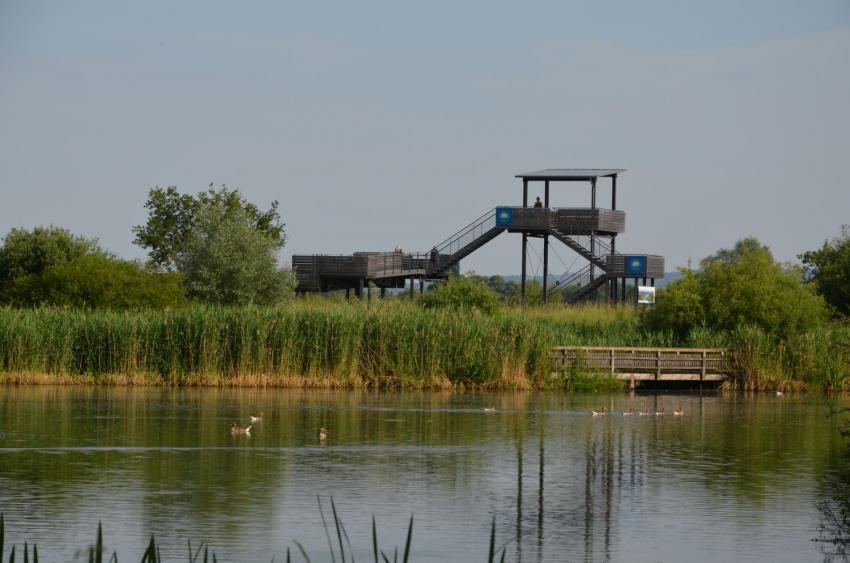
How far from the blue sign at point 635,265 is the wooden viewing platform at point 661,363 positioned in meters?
19.1

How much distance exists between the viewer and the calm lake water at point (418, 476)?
61.2 ft

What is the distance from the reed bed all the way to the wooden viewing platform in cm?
259

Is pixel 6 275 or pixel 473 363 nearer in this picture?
pixel 473 363

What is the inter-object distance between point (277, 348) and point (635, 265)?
91.0 ft

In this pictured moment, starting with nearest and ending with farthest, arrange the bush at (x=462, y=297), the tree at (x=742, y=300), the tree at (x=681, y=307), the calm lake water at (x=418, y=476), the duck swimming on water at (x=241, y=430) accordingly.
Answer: the calm lake water at (x=418, y=476) → the duck swimming on water at (x=241, y=430) → the tree at (x=742, y=300) → the tree at (x=681, y=307) → the bush at (x=462, y=297)

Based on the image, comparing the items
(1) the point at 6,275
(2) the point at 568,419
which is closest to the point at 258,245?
(1) the point at 6,275

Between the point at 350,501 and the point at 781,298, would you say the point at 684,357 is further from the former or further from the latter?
the point at 350,501

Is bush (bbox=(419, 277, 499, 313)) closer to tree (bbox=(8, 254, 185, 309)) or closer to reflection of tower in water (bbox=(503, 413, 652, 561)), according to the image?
tree (bbox=(8, 254, 185, 309))

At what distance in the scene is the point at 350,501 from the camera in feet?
70.9

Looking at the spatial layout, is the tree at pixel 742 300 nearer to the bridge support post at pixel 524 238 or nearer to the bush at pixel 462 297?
the bush at pixel 462 297

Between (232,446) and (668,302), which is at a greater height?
(668,302)

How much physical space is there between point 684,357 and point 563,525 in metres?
27.7

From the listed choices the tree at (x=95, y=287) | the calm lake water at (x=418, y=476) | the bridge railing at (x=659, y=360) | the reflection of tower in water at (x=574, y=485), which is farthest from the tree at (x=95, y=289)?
Answer: the reflection of tower in water at (x=574, y=485)

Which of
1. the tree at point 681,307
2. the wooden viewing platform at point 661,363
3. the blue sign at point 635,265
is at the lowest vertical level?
the wooden viewing platform at point 661,363
